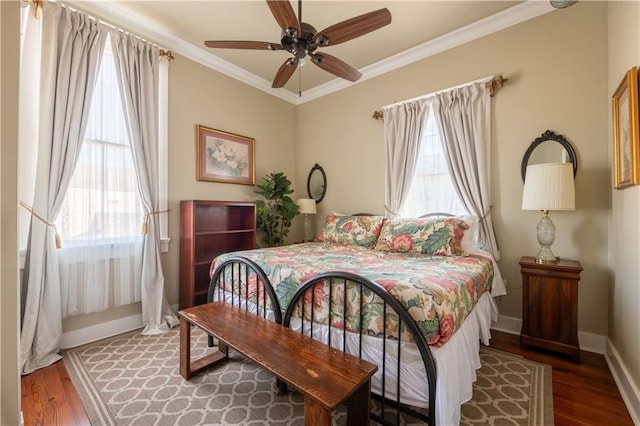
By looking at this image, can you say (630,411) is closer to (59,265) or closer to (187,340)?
(187,340)

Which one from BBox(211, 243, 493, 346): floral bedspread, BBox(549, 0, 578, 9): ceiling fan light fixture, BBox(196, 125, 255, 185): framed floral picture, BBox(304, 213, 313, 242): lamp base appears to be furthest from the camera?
BBox(304, 213, 313, 242): lamp base

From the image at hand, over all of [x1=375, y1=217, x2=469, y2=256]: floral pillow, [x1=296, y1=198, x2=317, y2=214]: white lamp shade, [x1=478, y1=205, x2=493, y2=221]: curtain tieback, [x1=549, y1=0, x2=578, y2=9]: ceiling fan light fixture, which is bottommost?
[x1=375, y1=217, x2=469, y2=256]: floral pillow

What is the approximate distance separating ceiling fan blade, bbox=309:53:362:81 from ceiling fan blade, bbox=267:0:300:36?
0.29 m

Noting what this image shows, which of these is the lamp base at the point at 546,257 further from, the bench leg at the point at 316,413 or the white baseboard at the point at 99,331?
the white baseboard at the point at 99,331

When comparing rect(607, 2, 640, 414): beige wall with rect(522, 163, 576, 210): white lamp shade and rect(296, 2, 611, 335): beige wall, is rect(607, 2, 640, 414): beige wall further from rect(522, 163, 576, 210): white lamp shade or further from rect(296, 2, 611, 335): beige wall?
rect(522, 163, 576, 210): white lamp shade

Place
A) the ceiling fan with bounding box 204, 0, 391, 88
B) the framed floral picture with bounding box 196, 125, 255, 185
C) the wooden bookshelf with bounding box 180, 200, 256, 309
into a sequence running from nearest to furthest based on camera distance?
the ceiling fan with bounding box 204, 0, 391, 88
the wooden bookshelf with bounding box 180, 200, 256, 309
the framed floral picture with bounding box 196, 125, 255, 185

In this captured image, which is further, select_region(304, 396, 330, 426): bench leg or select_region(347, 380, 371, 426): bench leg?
select_region(347, 380, 371, 426): bench leg

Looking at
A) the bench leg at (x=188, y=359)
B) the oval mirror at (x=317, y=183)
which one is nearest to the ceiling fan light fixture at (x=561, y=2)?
the oval mirror at (x=317, y=183)

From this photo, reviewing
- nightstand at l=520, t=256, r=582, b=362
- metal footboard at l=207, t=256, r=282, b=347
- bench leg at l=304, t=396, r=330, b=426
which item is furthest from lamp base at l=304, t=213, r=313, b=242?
bench leg at l=304, t=396, r=330, b=426

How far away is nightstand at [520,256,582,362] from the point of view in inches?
85.3

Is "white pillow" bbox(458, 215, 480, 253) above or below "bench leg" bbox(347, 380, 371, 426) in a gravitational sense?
above

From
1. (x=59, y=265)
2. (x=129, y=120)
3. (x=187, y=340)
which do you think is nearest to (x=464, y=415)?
(x=187, y=340)

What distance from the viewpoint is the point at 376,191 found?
12.3 ft

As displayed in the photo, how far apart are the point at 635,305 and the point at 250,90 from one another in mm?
4432
